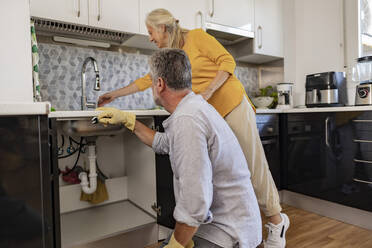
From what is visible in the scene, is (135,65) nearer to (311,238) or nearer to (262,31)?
(262,31)

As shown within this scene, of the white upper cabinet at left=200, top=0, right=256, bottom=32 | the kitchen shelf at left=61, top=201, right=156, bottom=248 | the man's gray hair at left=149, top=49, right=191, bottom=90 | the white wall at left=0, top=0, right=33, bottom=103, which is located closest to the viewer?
the man's gray hair at left=149, top=49, right=191, bottom=90

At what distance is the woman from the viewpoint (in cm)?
140

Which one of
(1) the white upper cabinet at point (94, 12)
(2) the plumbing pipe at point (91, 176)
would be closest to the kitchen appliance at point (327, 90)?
(1) the white upper cabinet at point (94, 12)

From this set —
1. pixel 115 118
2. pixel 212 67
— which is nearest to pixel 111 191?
pixel 115 118

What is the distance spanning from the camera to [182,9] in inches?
80.6

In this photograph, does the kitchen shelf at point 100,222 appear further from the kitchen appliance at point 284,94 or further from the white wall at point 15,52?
the kitchen appliance at point 284,94

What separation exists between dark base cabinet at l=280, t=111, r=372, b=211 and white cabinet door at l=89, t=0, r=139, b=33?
56.8 inches

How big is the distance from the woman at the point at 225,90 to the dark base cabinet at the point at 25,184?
30.5 inches

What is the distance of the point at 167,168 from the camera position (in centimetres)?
151

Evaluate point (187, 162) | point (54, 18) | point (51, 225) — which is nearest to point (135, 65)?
point (54, 18)

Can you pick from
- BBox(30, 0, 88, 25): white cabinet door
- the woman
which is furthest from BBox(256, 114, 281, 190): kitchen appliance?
BBox(30, 0, 88, 25): white cabinet door

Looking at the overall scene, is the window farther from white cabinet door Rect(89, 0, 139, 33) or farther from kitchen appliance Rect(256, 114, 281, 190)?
white cabinet door Rect(89, 0, 139, 33)

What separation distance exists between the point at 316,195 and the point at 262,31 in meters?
1.56

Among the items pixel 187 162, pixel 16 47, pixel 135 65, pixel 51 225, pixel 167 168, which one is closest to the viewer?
pixel 187 162
